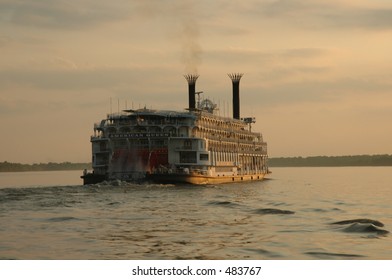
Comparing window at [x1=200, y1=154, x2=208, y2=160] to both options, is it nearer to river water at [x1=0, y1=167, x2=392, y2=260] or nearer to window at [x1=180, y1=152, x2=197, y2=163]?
window at [x1=180, y1=152, x2=197, y2=163]

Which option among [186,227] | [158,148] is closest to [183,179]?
[158,148]

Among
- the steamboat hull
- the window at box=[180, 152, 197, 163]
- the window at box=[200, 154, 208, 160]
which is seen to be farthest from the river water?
the window at box=[200, 154, 208, 160]

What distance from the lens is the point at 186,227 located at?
106ft

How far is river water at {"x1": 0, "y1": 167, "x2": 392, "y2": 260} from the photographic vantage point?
2441 centimetres

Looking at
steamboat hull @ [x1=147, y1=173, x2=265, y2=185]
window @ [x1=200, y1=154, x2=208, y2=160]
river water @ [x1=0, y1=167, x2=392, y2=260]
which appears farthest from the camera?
window @ [x1=200, y1=154, x2=208, y2=160]

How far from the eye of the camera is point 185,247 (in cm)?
2516

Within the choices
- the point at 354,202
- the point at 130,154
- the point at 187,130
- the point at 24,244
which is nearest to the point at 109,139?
the point at 130,154

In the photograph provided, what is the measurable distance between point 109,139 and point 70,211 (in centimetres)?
3293

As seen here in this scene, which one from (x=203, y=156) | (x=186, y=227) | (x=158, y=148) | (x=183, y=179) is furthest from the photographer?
(x=203, y=156)

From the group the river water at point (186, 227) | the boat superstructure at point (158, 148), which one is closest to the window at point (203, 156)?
the boat superstructure at point (158, 148)

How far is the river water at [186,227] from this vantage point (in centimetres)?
2441

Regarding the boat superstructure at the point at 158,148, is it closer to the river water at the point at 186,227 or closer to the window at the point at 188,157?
the window at the point at 188,157

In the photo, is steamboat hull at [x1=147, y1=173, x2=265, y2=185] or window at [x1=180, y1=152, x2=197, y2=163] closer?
steamboat hull at [x1=147, y1=173, x2=265, y2=185]

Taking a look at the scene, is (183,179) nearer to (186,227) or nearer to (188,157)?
(188,157)
